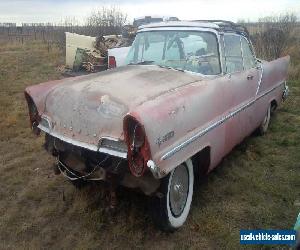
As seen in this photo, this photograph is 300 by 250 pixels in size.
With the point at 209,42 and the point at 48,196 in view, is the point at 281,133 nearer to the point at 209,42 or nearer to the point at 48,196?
the point at 209,42

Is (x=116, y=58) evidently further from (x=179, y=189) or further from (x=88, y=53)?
(x=179, y=189)

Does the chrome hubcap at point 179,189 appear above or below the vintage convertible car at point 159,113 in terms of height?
below

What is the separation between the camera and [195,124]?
343 cm

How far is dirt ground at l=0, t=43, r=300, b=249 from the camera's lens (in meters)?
3.45

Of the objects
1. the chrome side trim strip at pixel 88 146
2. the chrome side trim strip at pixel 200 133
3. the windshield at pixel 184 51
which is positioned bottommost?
the chrome side trim strip at pixel 88 146

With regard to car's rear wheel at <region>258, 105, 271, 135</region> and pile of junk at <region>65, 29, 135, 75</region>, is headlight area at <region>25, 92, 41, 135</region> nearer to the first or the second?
car's rear wheel at <region>258, 105, 271, 135</region>

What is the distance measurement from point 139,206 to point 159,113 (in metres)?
1.35

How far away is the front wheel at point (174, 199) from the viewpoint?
10.8 ft

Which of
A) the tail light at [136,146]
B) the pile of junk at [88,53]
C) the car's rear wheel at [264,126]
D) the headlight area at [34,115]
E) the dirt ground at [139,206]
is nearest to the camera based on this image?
the tail light at [136,146]

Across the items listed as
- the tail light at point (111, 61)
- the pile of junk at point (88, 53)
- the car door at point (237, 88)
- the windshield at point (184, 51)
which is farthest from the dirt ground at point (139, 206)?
the pile of junk at point (88, 53)

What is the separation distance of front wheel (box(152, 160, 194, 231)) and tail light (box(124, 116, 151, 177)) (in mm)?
395

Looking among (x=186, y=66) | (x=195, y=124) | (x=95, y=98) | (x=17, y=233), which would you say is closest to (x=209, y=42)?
(x=186, y=66)

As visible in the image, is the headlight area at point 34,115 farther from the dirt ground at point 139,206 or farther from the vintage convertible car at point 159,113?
the dirt ground at point 139,206

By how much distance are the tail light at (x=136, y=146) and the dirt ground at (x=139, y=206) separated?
0.87 metres
